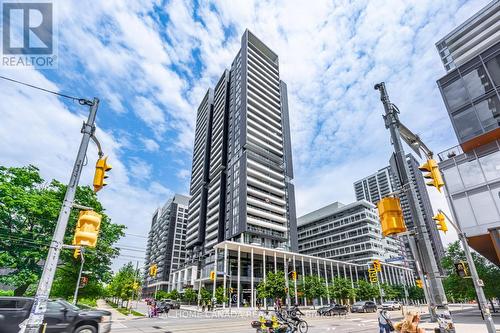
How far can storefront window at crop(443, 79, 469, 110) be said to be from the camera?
912 inches

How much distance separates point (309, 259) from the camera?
2726 inches

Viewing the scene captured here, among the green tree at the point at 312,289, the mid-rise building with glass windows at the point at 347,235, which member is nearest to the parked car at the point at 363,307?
the green tree at the point at 312,289

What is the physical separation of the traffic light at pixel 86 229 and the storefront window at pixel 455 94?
29198 mm

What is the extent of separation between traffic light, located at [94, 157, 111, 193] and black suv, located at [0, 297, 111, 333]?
29.3 feet

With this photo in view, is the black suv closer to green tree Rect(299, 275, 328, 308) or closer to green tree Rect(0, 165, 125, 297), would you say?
green tree Rect(0, 165, 125, 297)

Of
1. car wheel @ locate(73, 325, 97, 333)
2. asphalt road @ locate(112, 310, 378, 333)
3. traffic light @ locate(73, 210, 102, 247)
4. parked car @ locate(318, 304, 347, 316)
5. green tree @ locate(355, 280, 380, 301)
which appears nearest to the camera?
traffic light @ locate(73, 210, 102, 247)

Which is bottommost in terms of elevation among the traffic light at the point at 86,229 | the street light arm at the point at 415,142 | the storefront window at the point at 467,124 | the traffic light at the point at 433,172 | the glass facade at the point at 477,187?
the traffic light at the point at 86,229

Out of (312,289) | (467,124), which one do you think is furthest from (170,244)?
(467,124)

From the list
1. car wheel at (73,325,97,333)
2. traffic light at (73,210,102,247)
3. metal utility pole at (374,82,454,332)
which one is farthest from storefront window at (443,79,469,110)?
car wheel at (73,325,97,333)

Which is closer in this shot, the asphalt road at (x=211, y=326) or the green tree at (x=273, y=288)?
the asphalt road at (x=211, y=326)

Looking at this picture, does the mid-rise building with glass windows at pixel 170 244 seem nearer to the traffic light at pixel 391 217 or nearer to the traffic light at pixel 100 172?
the traffic light at pixel 100 172

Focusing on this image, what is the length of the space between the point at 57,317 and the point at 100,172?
30.7 ft

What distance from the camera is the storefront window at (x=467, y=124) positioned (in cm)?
2145

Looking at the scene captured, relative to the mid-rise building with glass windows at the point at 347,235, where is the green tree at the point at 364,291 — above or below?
below
